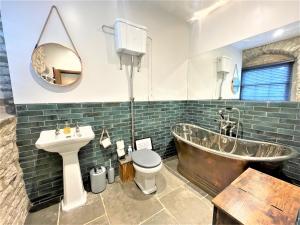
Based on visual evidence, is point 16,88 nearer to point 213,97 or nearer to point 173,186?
point 173,186

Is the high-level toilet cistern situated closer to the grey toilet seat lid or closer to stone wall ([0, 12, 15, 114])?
the grey toilet seat lid

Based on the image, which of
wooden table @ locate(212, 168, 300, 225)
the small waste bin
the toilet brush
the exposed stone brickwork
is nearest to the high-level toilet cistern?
the toilet brush

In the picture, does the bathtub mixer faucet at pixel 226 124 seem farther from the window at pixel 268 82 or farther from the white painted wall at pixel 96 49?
the white painted wall at pixel 96 49

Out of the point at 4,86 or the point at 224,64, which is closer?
the point at 4,86

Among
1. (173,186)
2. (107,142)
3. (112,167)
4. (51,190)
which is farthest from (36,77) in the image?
(173,186)

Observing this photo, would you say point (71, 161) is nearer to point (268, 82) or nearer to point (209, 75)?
point (209, 75)

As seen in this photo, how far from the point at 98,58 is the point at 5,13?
962 millimetres

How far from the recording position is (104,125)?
2.06 meters

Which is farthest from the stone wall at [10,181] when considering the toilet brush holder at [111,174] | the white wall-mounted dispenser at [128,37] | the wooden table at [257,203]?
the wooden table at [257,203]

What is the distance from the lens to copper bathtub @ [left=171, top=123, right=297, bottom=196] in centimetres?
143

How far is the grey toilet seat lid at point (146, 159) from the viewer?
1.73 metres

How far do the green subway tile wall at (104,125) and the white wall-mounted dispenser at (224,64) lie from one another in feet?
2.09

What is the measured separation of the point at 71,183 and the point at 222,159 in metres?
1.78

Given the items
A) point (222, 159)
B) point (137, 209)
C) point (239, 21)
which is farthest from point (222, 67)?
point (137, 209)
